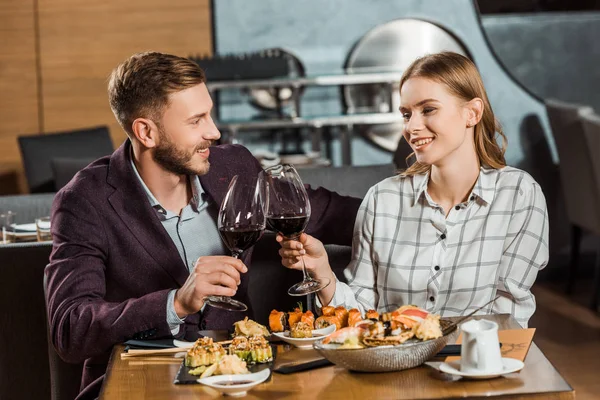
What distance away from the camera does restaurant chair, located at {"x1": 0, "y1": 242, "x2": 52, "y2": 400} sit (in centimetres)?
266

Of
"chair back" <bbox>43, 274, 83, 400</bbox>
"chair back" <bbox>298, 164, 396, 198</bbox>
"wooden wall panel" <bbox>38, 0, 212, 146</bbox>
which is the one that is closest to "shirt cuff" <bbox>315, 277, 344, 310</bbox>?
"chair back" <bbox>43, 274, 83, 400</bbox>

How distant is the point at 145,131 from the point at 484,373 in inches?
41.5

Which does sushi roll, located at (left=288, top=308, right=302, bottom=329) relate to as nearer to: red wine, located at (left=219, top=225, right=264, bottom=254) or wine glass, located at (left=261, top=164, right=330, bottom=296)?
wine glass, located at (left=261, top=164, right=330, bottom=296)

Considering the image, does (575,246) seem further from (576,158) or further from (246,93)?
(246,93)

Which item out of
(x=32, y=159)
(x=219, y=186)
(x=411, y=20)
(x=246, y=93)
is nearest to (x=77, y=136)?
(x=32, y=159)

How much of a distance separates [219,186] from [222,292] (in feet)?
2.00

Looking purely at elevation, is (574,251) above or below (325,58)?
below

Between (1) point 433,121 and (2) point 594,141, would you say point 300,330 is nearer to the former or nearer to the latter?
(1) point 433,121

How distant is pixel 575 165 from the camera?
17.2ft

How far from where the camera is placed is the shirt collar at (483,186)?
2273mm

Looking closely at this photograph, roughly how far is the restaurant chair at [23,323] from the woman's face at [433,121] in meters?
1.04

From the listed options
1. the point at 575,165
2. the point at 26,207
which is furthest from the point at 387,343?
the point at 575,165

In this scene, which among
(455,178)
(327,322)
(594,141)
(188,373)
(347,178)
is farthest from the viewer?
(594,141)

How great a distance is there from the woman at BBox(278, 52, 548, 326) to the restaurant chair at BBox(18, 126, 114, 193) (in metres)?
3.15
